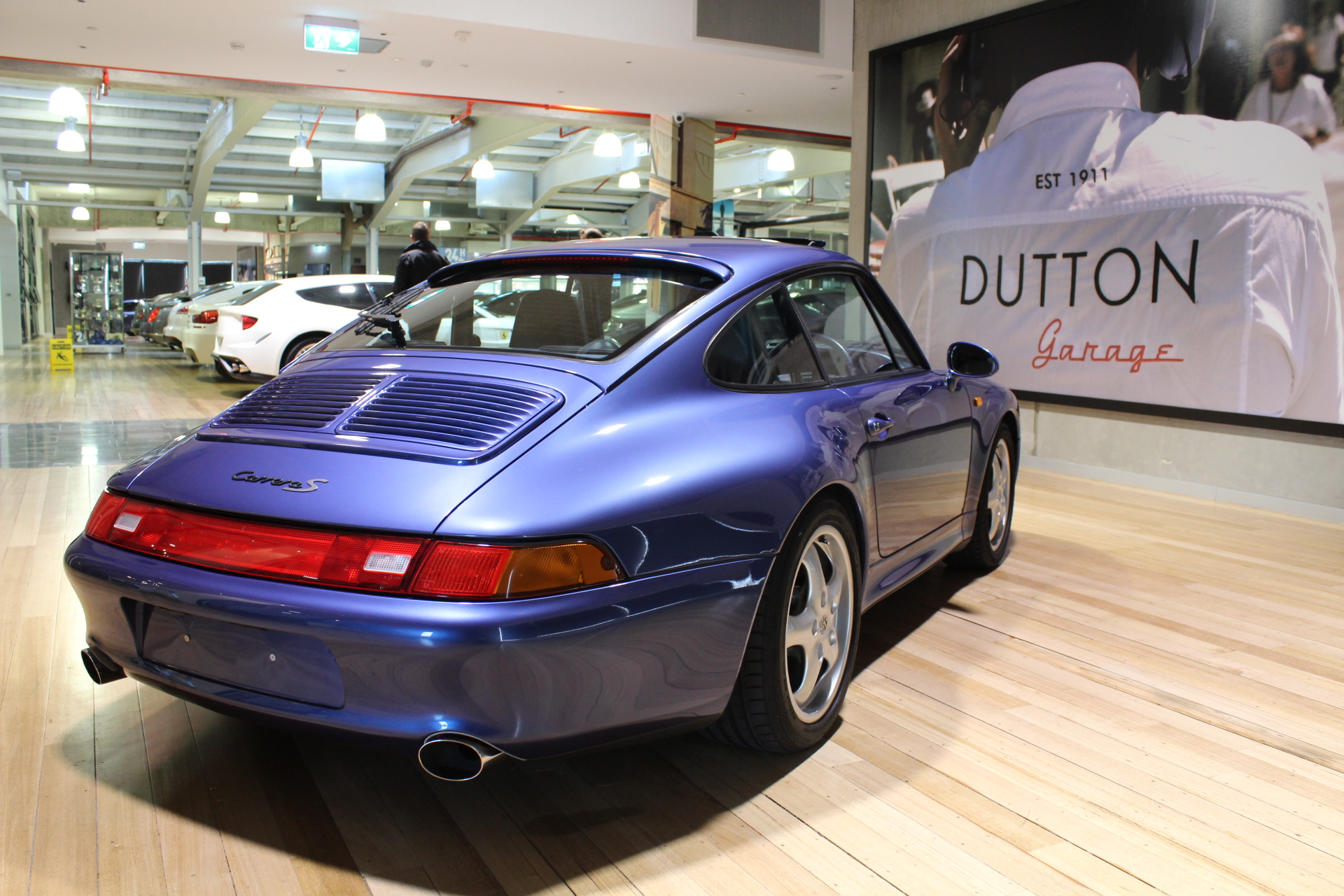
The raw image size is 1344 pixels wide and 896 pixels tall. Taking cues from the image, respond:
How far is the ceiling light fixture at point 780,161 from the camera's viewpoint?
14.1m

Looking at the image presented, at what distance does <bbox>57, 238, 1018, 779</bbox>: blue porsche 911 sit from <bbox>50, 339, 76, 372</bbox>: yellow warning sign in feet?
49.7

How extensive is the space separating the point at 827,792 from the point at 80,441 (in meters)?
7.30

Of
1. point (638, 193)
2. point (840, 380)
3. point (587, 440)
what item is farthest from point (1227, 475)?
point (638, 193)

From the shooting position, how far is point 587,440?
186 centimetres

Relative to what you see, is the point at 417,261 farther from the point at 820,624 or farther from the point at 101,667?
the point at 820,624

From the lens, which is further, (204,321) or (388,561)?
(204,321)

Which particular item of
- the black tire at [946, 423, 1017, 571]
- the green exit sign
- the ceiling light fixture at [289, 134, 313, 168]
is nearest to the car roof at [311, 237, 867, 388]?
the black tire at [946, 423, 1017, 571]

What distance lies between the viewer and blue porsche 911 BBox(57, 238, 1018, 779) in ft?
5.43

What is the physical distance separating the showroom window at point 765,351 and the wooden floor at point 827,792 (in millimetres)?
898

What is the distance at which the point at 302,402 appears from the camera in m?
2.15

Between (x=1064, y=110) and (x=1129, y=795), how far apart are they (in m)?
5.87

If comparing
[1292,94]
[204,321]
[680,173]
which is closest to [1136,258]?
[1292,94]

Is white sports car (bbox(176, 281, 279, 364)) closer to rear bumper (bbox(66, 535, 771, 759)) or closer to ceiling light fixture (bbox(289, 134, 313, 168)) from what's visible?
ceiling light fixture (bbox(289, 134, 313, 168))

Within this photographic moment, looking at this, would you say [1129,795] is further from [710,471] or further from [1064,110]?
[1064,110]
